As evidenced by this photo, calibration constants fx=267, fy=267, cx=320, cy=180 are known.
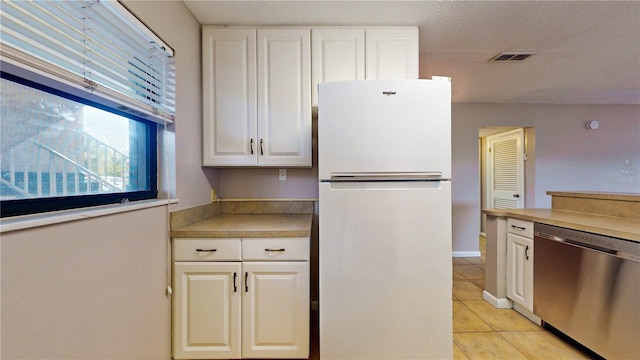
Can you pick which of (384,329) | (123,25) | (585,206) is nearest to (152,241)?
(123,25)

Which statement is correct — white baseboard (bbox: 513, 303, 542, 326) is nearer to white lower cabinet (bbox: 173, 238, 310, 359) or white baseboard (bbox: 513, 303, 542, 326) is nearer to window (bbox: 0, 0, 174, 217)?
white lower cabinet (bbox: 173, 238, 310, 359)

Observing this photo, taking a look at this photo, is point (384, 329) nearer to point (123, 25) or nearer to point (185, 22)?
point (123, 25)

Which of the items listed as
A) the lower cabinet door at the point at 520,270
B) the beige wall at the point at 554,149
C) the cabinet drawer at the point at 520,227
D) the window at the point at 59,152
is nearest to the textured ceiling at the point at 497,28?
the beige wall at the point at 554,149

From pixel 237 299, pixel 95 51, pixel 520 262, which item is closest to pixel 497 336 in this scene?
pixel 520 262

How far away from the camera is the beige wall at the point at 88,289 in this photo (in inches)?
31.0

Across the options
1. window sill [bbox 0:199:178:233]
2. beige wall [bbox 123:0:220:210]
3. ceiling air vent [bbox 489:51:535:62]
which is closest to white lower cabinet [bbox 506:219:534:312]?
ceiling air vent [bbox 489:51:535:62]

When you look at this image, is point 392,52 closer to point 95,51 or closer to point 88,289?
point 95,51

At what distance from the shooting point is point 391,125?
4.85 ft

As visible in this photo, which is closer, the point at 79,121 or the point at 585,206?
the point at 79,121

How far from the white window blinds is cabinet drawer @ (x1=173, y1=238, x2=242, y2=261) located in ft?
2.35

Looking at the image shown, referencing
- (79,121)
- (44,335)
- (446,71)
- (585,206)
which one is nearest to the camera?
(44,335)

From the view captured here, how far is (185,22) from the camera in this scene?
66.4 inches

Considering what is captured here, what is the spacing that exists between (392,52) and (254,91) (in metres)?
1.01

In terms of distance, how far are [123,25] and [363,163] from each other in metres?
1.31
